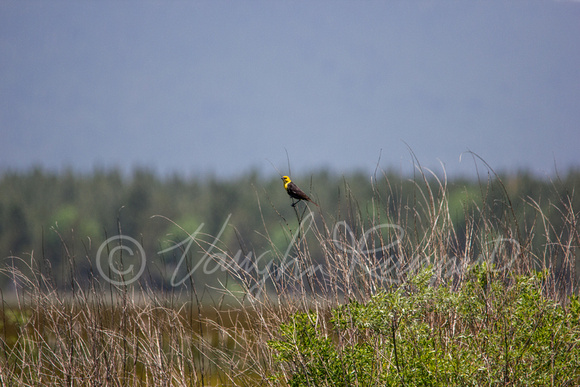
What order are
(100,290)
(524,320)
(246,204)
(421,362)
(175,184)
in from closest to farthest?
(421,362)
(524,320)
(100,290)
(246,204)
(175,184)

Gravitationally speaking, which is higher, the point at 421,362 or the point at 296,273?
the point at 296,273

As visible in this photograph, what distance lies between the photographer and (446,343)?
3.61 metres

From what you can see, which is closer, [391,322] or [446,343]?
[391,322]

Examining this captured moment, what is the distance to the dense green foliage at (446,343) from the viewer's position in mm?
3318

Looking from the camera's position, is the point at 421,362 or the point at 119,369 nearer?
the point at 421,362

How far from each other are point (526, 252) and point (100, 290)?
3.19 m

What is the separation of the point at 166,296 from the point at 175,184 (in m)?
62.3

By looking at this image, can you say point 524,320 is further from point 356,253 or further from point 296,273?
point 296,273

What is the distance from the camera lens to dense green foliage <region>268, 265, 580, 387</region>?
3.32 meters

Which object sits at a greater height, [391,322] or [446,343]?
[391,322]

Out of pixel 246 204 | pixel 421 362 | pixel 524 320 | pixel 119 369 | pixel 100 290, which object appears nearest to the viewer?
pixel 421 362

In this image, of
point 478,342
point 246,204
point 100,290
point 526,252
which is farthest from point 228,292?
point 246,204

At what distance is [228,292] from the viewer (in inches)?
157

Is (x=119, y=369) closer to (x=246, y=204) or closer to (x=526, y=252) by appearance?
(x=526, y=252)
